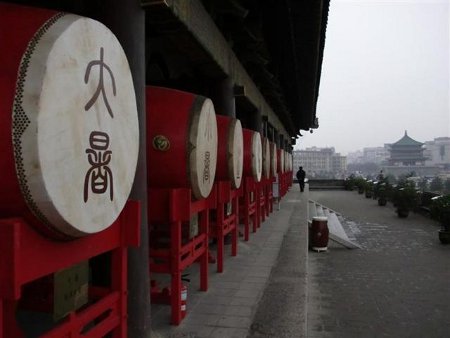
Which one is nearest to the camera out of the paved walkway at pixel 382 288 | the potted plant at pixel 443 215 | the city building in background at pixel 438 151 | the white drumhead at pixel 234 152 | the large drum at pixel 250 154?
the white drumhead at pixel 234 152

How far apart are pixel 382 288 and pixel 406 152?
105222 millimetres

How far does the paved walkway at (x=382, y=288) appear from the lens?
17.5ft

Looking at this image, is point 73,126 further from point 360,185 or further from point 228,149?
point 360,185

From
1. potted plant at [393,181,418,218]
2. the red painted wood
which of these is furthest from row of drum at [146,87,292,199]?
potted plant at [393,181,418,218]

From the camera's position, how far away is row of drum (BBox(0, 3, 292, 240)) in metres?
1.48

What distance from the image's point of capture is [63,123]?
63.8 inches

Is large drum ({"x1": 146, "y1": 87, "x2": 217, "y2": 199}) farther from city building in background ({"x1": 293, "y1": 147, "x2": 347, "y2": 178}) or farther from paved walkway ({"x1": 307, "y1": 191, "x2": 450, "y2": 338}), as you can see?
city building in background ({"x1": 293, "y1": 147, "x2": 347, "y2": 178})

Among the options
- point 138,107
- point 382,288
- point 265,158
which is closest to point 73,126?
point 138,107

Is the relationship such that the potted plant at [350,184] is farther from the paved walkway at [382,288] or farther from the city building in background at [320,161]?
the city building in background at [320,161]

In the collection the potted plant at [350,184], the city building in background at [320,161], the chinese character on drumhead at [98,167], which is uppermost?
the city building in background at [320,161]

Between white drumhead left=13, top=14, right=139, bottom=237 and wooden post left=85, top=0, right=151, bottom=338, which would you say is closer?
Result: white drumhead left=13, top=14, right=139, bottom=237

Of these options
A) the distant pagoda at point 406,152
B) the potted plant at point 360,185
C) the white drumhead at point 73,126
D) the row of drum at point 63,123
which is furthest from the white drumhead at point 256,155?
the distant pagoda at point 406,152

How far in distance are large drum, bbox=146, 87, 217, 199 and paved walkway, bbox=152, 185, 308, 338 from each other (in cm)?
125

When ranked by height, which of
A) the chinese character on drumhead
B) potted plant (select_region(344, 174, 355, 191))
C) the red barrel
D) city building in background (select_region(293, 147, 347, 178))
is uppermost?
city building in background (select_region(293, 147, 347, 178))
